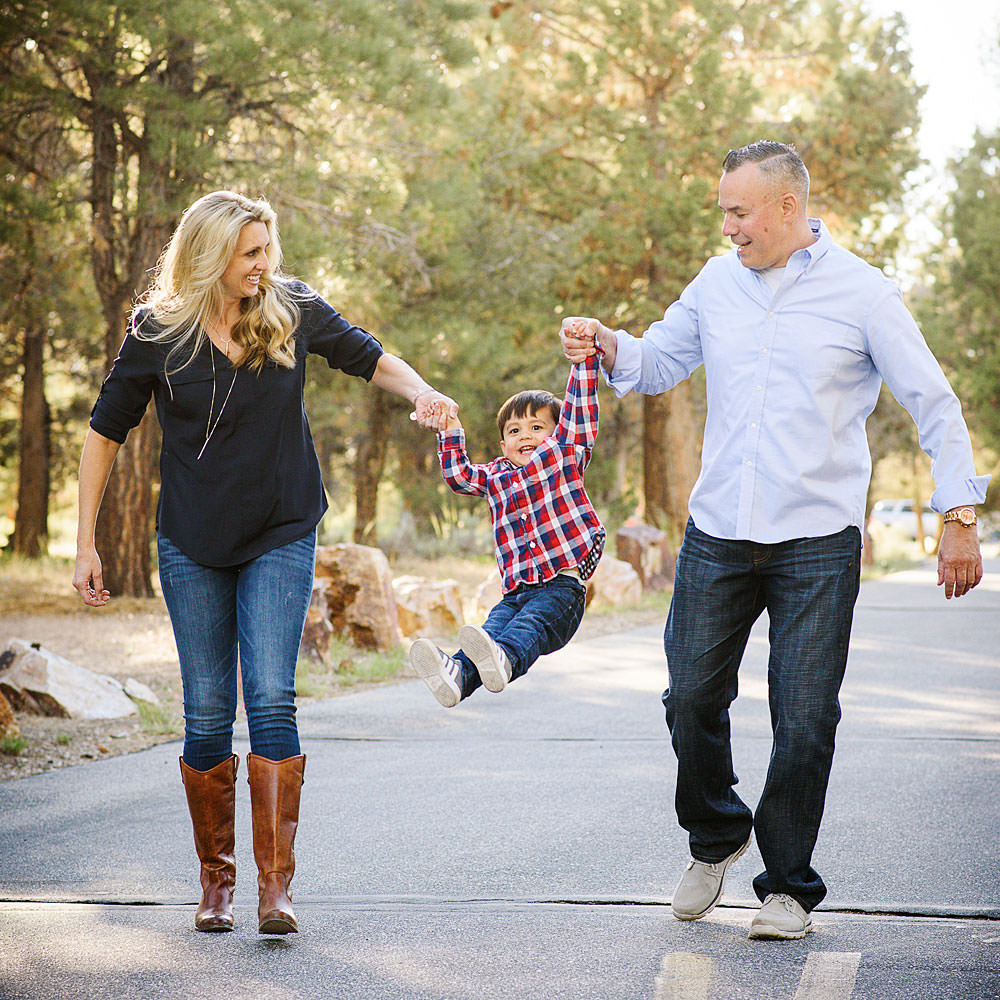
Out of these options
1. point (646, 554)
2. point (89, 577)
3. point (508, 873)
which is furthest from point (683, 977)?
point (646, 554)

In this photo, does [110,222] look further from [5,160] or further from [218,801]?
[218,801]

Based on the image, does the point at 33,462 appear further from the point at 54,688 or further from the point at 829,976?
the point at 829,976

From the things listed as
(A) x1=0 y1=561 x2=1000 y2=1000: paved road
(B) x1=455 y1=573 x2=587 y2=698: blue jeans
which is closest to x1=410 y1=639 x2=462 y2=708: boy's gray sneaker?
(B) x1=455 y1=573 x2=587 y2=698: blue jeans

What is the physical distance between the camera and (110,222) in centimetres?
1354

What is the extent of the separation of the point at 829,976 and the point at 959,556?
1096 millimetres

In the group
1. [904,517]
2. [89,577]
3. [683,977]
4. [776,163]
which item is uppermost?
[776,163]

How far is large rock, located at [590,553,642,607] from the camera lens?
→ 1479cm

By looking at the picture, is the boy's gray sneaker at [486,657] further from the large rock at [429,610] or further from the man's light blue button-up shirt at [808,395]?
the large rock at [429,610]

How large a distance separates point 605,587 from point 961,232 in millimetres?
26749

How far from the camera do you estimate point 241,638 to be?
12.4ft

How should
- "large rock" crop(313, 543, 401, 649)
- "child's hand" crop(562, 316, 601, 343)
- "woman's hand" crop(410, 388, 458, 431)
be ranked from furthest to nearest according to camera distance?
"large rock" crop(313, 543, 401, 649), "woman's hand" crop(410, 388, 458, 431), "child's hand" crop(562, 316, 601, 343)

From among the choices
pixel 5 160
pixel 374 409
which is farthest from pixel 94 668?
pixel 374 409

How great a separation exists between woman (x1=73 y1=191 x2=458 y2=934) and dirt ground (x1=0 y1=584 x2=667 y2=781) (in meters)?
2.76

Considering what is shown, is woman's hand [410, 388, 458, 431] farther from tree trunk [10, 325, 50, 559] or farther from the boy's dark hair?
tree trunk [10, 325, 50, 559]
